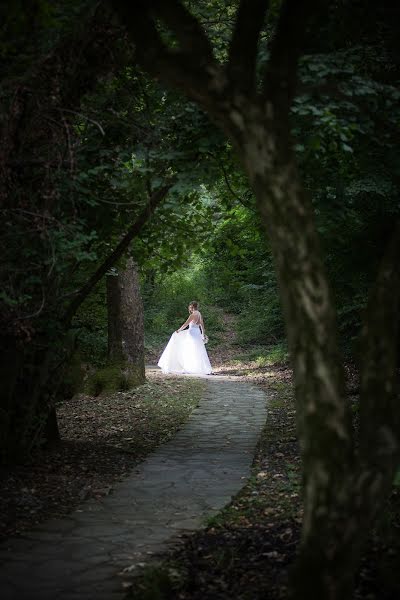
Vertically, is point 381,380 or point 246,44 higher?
point 246,44

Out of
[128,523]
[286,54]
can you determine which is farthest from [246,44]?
[128,523]

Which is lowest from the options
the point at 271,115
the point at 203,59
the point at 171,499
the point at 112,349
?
the point at 171,499

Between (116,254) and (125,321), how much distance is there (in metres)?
6.89

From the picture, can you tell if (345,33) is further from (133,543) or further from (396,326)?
(133,543)

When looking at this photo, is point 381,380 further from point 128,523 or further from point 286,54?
point 128,523

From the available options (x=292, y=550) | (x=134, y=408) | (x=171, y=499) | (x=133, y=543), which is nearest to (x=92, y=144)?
(x=171, y=499)

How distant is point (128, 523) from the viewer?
18.0 feet

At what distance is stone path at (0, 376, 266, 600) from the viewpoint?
4109 mm

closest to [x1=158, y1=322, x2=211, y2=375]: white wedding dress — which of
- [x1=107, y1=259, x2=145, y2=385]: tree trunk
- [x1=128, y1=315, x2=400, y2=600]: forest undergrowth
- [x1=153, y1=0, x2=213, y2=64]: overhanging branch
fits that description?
[x1=107, y1=259, x2=145, y2=385]: tree trunk

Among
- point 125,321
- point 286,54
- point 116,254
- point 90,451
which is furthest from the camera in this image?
point 125,321

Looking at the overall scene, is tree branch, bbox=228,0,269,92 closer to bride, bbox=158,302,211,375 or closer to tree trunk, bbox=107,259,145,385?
tree trunk, bbox=107,259,145,385

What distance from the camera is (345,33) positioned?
7305mm

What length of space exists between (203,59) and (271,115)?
47cm

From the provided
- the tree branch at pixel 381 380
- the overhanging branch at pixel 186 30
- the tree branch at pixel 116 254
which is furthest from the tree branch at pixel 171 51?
the tree branch at pixel 116 254
